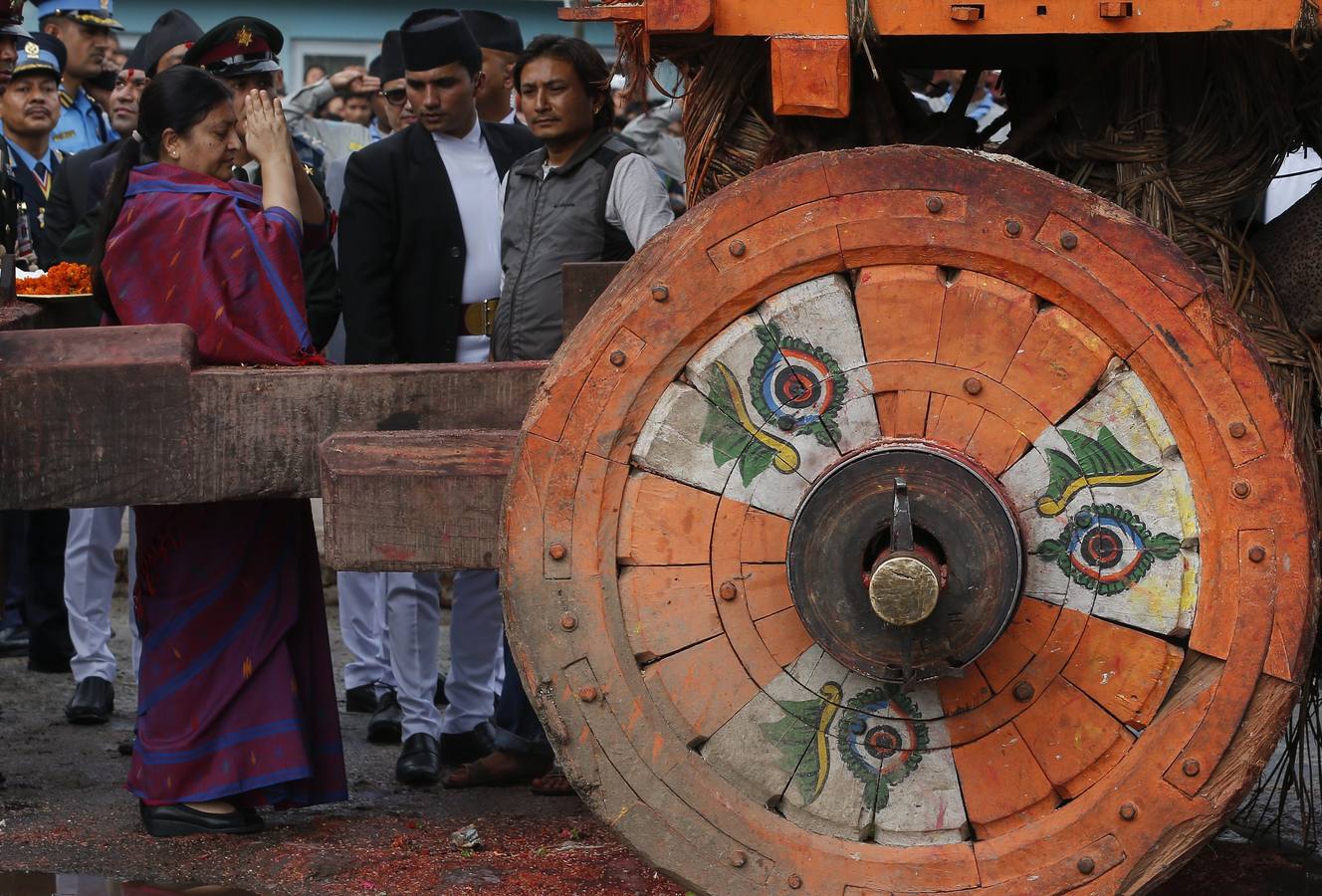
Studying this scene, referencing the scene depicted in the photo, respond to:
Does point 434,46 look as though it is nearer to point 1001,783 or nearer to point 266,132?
point 266,132

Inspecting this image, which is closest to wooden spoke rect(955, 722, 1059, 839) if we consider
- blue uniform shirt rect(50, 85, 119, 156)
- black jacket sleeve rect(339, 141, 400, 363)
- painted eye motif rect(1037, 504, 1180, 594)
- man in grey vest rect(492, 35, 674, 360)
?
painted eye motif rect(1037, 504, 1180, 594)

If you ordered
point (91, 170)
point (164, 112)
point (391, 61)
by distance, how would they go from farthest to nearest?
1. point (391, 61)
2. point (91, 170)
3. point (164, 112)

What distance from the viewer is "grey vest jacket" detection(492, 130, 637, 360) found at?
174 inches

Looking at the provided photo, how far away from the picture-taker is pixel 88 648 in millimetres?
5316

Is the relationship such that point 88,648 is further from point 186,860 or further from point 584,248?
point 584,248

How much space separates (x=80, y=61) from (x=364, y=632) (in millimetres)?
3312

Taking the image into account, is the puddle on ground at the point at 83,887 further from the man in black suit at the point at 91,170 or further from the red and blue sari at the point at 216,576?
the man in black suit at the point at 91,170

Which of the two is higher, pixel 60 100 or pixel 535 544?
pixel 60 100

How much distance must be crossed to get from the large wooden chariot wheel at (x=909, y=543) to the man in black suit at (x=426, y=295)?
2.14 metres

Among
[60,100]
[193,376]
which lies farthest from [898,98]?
[60,100]

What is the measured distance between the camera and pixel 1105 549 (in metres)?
2.57

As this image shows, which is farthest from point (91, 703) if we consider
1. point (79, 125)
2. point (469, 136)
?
point (79, 125)

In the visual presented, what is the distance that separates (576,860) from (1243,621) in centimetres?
168

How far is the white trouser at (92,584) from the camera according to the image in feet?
17.4
